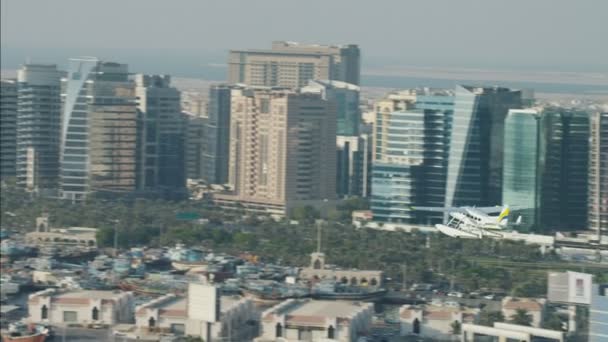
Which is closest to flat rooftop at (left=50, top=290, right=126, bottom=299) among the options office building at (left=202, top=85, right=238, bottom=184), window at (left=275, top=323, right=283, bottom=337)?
window at (left=275, top=323, right=283, bottom=337)

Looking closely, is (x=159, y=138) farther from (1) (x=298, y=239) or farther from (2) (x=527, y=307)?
(2) (x=527, y=307)

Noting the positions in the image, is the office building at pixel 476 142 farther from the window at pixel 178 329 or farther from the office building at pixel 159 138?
the window at pixel 178 329

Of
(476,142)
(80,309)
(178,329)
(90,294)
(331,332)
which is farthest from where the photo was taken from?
(476,142)

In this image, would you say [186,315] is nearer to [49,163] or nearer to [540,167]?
[540,167]

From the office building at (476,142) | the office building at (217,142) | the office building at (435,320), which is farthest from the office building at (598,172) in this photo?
the office building at (217,142)

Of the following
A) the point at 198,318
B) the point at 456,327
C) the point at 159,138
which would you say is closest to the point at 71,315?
the point at 198,318

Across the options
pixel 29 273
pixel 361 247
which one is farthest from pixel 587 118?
pixel 29 273

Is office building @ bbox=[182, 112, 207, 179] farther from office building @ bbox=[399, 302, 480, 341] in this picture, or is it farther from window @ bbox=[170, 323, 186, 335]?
window @ bbox=[170, 323, 186, 335]
